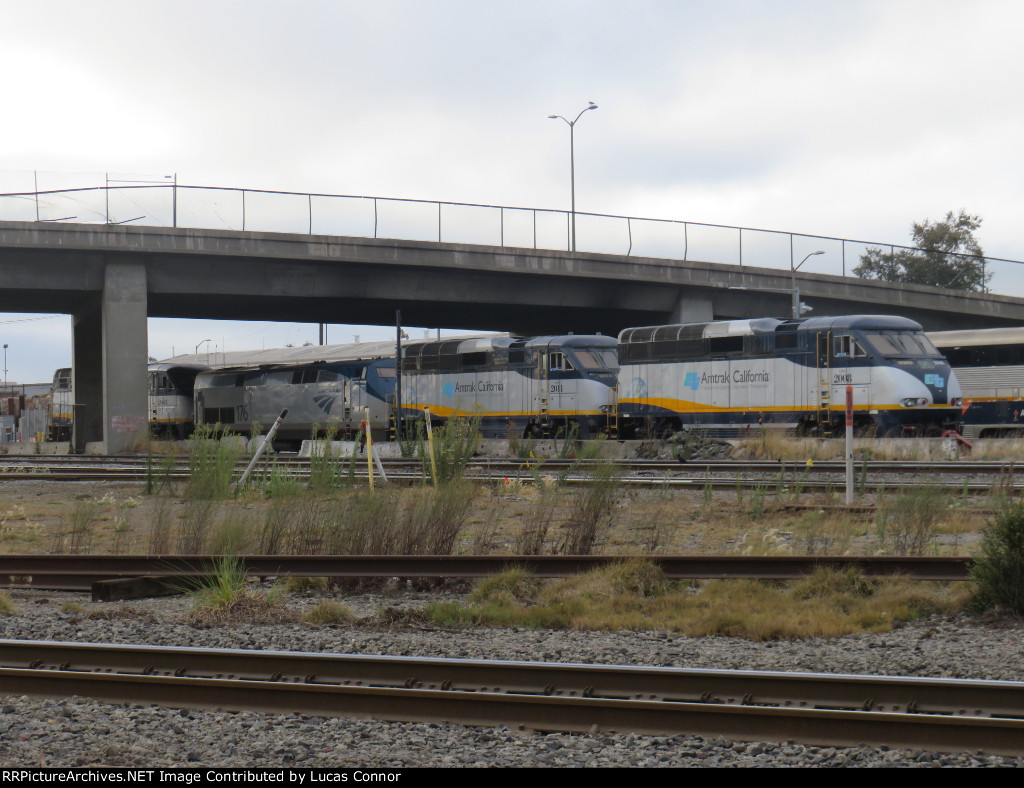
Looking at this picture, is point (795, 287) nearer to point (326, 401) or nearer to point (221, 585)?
point (326, 401)

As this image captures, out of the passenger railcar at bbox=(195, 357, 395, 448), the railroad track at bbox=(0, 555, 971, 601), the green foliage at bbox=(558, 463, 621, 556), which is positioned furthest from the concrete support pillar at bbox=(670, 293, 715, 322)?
the railroad track at bbox=(0, 555, 971, 601)

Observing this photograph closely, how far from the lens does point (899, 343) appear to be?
25.6 meters

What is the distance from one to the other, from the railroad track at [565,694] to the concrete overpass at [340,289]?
95.8ft

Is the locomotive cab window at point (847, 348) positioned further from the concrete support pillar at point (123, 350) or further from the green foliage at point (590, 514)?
the concrete support pillar at point (123, 350)

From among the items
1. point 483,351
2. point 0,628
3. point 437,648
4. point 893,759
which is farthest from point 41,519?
point 483,351

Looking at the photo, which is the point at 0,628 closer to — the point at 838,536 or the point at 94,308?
the point at 838,536

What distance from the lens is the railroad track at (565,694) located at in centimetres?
488

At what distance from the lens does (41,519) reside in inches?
613

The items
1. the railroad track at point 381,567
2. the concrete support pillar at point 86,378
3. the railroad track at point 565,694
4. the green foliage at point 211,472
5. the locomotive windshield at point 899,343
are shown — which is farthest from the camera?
the concrete support pillar at point 86,378

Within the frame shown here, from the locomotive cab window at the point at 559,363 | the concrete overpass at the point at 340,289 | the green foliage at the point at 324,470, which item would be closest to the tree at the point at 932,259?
the concrete overpass at the point at 340,289

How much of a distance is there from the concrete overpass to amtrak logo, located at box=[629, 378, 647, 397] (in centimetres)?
911

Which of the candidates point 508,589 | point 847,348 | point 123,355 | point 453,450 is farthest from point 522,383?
point 508,589

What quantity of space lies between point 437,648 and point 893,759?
3334 millimetres

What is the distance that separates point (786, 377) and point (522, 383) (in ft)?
28.6
